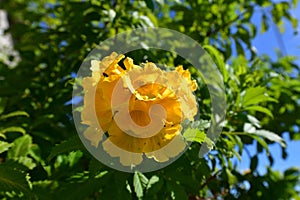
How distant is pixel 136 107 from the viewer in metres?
0.72

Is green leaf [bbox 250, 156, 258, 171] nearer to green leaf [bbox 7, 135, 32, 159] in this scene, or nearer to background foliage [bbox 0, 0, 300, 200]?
background foliage [bbox 0, 0, 300, 200]

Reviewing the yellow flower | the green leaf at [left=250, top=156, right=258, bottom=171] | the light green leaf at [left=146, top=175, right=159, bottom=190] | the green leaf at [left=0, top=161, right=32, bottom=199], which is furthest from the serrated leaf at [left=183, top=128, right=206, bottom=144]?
the green leaf at [left=250, top=156, right=258, bottom=171]

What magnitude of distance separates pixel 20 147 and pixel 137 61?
1.35 feet

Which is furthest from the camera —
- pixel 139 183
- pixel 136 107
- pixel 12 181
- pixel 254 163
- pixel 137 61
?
pixel 254 163

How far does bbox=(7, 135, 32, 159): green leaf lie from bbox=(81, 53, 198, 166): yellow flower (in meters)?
0.47

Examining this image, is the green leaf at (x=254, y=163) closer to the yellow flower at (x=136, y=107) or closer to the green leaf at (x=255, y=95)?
the green leaf at (x=255, y=95)

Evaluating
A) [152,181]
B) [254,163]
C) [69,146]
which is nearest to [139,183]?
[152,181]

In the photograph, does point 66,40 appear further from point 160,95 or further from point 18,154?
point 160,95

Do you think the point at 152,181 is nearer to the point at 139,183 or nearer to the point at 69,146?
the point at 139,183

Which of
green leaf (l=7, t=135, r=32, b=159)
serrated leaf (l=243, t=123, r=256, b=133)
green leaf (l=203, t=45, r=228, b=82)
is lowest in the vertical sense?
green leaf (l=7, t=135, r=32, b=159)

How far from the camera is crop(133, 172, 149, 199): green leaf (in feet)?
3.14

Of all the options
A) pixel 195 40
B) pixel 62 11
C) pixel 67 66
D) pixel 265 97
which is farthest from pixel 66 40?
pixel 265 97

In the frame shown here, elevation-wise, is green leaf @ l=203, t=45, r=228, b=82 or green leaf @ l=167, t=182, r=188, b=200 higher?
green leaf @ l=203, t=45, r=228, b=82

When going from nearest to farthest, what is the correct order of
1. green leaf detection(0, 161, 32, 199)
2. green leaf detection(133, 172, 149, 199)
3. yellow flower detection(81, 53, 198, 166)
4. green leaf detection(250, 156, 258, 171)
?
yellow flower detection(81, 53, 198, 166), green leaf detection(0, 161, 32, 199), green leaf detection(133, 172, 149, 199), green leaf detection(250, 156, 258, 171)
